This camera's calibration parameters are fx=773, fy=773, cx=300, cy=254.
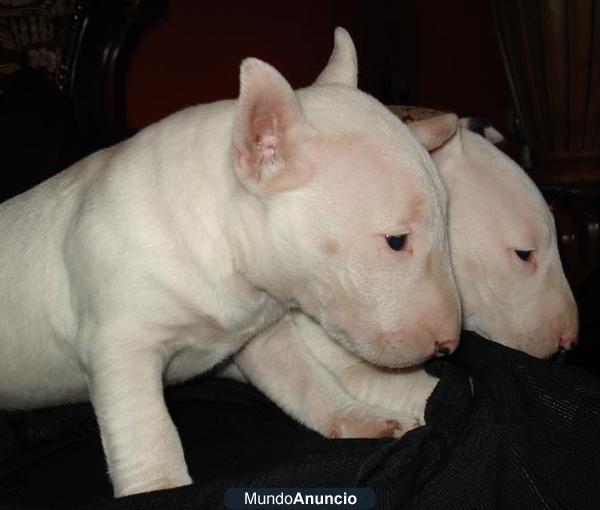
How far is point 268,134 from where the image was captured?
0.99m

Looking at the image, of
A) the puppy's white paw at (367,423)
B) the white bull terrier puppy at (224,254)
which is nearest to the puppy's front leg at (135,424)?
the white bull terrier puppy at (224,254)

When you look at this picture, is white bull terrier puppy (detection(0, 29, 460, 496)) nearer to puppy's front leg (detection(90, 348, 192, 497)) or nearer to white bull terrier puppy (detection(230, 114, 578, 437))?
puppy's front leg (detection(90, 348, 192, 497))

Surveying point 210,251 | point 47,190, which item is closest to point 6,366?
point 47,190

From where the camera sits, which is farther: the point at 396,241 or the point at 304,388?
the point at 304,388

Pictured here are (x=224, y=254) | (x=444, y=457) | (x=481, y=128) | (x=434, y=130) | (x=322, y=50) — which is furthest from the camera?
(x=322, y=50)

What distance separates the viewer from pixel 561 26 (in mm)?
1429

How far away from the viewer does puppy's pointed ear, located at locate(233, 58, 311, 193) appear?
0.93 metres

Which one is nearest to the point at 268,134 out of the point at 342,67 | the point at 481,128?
the point at 342,67

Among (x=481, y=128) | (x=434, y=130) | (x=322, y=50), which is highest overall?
(x=434, y=130)

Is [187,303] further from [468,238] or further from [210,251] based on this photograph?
[468,238]

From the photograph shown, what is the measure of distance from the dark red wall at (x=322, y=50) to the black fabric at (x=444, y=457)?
2348 mm

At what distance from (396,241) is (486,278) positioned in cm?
30

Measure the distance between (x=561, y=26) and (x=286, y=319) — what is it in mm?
741

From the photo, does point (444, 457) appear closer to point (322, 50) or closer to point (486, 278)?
point (486, 278)
